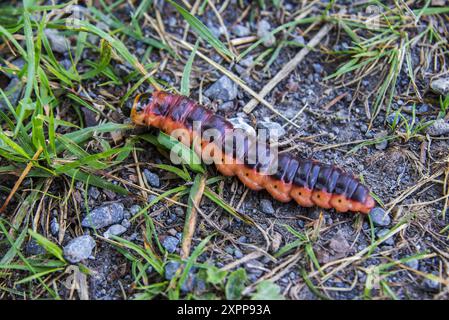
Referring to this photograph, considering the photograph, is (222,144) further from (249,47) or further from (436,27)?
(436,27)

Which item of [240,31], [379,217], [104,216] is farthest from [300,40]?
[104,216]

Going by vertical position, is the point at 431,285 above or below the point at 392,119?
below

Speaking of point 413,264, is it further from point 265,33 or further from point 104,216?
point 265,33

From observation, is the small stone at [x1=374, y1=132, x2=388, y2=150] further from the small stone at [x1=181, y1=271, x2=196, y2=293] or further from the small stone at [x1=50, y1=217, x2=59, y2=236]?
the small stone at [x1=50, y1=217, x2=59, y2=236]

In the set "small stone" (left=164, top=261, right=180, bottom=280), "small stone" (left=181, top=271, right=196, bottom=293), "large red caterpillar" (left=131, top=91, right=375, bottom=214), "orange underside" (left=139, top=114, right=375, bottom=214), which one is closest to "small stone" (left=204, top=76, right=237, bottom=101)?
"large red caterpillar" (left=131, top=91, right=375, bottom=214)

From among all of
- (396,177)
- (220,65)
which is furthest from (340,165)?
(220,65)

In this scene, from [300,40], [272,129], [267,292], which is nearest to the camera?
[267,292]
